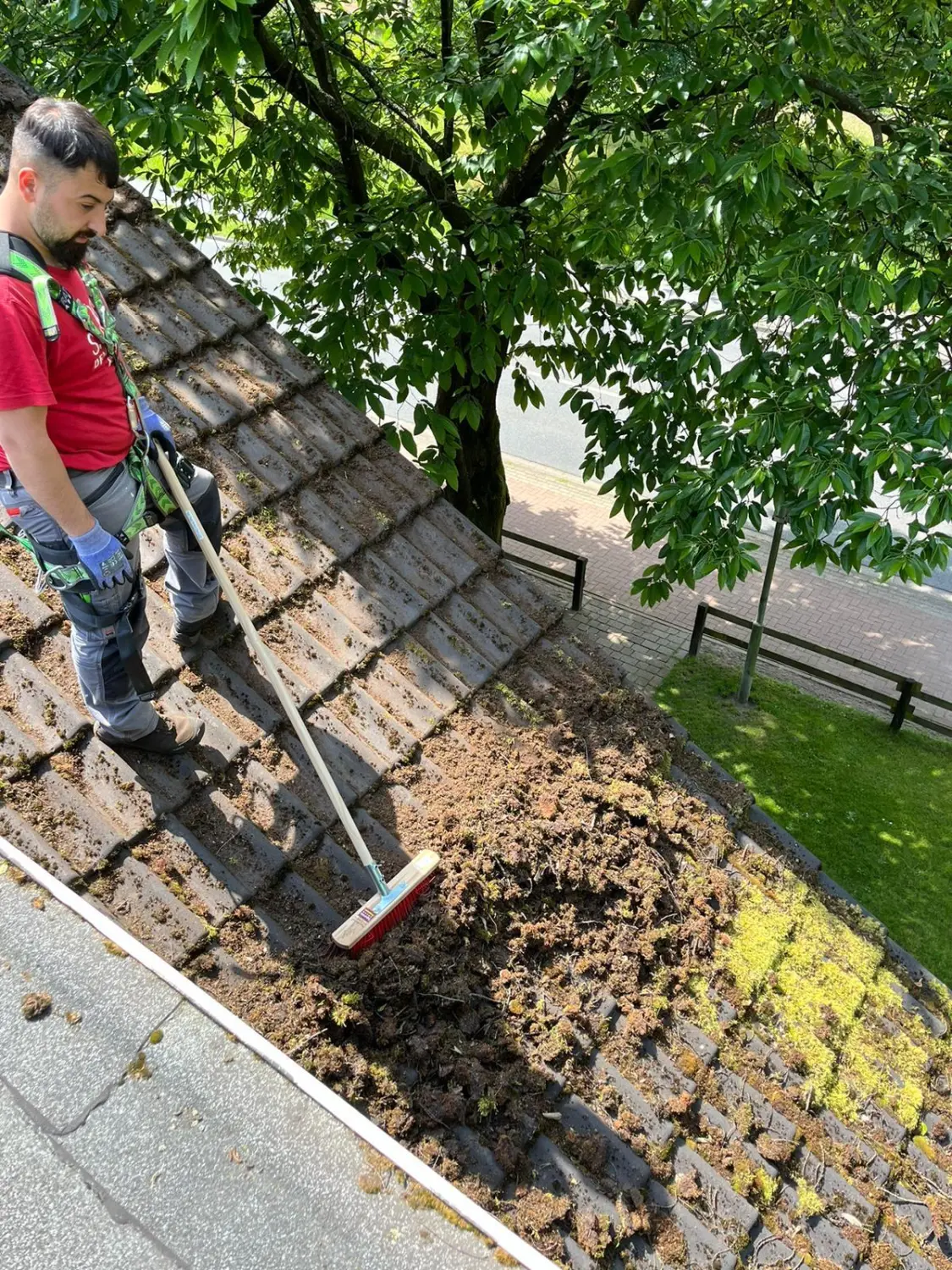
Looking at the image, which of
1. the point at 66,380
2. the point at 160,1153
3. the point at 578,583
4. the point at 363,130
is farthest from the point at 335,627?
the point at 578,583

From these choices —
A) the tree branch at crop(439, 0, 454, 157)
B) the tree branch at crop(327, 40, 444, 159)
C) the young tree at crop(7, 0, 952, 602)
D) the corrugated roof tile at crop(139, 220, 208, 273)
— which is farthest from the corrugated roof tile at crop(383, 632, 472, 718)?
the tree branch at crop(327, 40, 444, 159)

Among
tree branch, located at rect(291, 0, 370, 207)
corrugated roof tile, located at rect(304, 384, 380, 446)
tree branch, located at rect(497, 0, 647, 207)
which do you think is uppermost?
tree branch, located at rect(497, 0, 647, 207)

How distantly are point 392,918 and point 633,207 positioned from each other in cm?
418

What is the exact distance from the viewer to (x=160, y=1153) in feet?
6.44

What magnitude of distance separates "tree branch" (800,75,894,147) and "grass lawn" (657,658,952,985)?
233 inches

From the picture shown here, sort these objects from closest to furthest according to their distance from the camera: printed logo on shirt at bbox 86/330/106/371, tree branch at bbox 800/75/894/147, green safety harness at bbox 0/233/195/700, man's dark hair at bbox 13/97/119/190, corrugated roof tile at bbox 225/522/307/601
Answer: man's dark hair at bbox 13/97/119/190
green safety harness at bbox 0/233/195/700
printed logo on shirt at bbox 86/330/106/371
corrugated roof tile at bbox 225/522/307/601
tree branch at bbox 800/75/894/147

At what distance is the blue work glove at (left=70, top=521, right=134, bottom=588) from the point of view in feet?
8.84

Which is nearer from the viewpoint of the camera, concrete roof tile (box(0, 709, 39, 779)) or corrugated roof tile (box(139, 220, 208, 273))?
concrete roof tile (box(0, 709, 39, 779))

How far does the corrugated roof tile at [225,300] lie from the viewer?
458 centimetres

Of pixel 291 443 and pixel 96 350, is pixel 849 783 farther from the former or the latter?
pixel 96 350

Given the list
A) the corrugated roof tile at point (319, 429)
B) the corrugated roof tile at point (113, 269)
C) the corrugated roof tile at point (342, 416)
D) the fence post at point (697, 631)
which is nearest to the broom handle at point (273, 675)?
the corrugated roof tile at point (319, 429)

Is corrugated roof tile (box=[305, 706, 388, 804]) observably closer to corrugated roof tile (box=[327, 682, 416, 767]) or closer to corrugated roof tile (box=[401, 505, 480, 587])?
corrugated roof tile (box=[327, 682, 416, 767])

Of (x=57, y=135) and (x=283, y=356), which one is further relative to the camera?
(x=283, y=356)

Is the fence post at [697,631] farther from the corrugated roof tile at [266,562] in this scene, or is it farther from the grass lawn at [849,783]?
the corrugated roof tile at [266,562]
